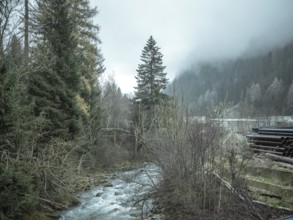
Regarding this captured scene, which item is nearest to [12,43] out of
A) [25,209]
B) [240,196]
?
[25,209]

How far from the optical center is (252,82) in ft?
347

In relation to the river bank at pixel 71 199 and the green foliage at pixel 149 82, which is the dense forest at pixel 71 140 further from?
the green foliage at pixel 149 82

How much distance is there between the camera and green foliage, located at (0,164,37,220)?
26.2ft

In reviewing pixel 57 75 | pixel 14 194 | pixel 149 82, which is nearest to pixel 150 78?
pixel 149 82

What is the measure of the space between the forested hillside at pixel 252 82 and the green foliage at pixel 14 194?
2699cm

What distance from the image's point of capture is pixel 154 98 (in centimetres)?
3303

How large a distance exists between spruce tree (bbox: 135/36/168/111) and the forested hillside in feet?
8.74

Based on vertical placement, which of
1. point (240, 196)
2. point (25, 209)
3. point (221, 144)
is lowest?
point (25, 209)

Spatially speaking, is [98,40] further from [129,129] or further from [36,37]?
[129,129]

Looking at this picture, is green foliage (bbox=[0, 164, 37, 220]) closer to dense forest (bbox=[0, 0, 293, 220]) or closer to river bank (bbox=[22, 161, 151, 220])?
dense forest (bbox=[0, 0, 293, 220])

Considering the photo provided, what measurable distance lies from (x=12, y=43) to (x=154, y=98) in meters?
21.4

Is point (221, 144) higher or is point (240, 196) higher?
point (221, 144)

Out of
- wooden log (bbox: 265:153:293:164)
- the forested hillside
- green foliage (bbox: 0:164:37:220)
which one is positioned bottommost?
green foliage (bbox: 0:164:37:220)

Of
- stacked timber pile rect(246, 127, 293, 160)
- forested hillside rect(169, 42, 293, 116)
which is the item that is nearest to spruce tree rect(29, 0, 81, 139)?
stacked timber pile rect(246, 127, 293, 160)
